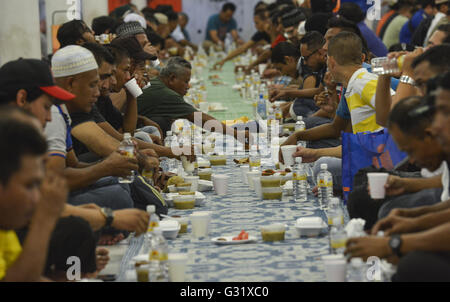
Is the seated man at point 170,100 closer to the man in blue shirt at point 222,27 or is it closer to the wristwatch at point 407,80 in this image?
the wristwatch at point 407,80

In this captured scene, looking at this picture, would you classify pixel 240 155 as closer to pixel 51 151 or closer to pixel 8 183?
pixel 51 151

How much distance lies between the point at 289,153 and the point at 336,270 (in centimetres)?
272

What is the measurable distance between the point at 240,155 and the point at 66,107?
3132 mm

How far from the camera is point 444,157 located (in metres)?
3.87

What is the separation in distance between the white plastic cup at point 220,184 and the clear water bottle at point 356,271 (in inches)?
101

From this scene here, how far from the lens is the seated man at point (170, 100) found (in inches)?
315

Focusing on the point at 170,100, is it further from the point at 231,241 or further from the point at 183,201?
the point at 231,241

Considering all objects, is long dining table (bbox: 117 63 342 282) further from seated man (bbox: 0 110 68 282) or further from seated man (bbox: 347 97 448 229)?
seated man (bbox: 0 110 68 282)

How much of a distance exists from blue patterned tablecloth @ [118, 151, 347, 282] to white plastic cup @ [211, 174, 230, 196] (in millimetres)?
140

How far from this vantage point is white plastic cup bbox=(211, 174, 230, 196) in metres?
6.45

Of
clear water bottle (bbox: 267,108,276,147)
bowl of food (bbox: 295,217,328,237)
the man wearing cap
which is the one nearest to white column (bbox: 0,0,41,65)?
clear water bottle (bbox: 267,108,276,147)

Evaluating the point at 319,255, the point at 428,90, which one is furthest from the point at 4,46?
the point at 428,90

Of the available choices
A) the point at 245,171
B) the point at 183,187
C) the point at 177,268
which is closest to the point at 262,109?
the point at 245,171

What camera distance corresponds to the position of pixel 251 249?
4.81m
